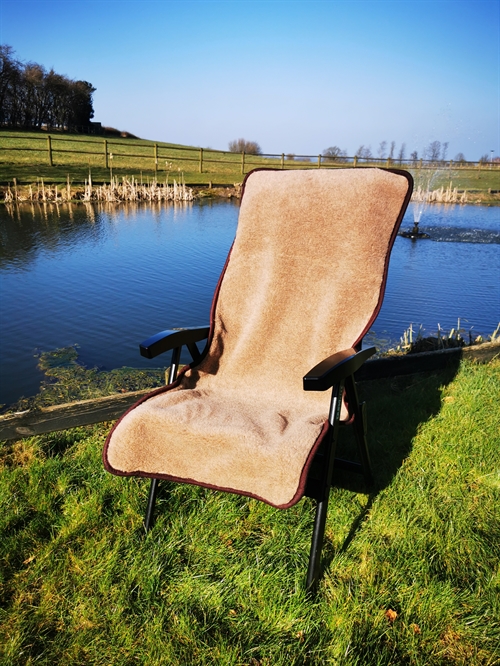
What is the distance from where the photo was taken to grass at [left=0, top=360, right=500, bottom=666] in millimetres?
1583

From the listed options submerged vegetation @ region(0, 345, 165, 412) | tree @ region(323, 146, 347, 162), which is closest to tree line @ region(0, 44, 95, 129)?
tree @ region(323, 146, 347, 162)

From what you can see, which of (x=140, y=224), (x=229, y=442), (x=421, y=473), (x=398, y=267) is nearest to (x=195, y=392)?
(x=229, y=442)

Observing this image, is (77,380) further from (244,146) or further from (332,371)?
(244,146)

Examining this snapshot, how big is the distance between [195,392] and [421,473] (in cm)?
112

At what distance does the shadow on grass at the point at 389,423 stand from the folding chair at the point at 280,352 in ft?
0.60

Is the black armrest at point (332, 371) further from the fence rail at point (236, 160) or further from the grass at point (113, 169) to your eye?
the fence rail at point (236, 160)

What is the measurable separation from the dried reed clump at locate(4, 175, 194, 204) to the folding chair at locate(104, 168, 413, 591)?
491 inches

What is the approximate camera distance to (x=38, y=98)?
36719mm

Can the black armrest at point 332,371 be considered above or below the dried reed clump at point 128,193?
above

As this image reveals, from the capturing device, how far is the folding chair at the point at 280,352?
5.78 ft

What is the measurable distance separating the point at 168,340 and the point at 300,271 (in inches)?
30.2

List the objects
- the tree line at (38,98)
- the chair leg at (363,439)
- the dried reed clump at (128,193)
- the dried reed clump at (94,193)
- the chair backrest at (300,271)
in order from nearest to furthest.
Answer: the chair leg at (363,439), the chair backrest at (300,271), the dried reed clump at (94,193), the dried reed clump at (128,193), the tree line at (38,98)

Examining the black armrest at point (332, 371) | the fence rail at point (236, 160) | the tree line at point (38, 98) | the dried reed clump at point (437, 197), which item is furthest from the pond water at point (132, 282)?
the tree line at point (38, 98)

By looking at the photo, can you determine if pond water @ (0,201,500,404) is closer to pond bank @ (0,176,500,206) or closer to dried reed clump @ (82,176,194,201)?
pond bank @ (0,176,500,206)
